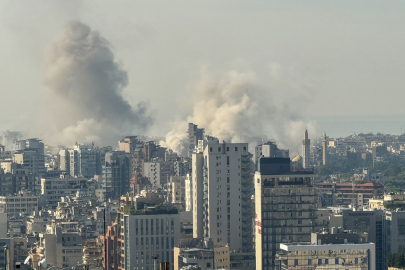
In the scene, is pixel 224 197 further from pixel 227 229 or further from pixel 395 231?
pixel 395 231

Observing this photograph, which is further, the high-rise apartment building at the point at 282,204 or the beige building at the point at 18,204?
the beige building at the point at 18,204

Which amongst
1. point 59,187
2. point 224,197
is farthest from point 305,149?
point 224,197

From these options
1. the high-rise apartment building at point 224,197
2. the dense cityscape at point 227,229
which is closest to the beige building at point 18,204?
the dense cityscape at point 227,229

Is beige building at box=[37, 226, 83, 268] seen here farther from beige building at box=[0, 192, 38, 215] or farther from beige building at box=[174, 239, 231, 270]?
beige building at box=[0, 192, 38, 215]

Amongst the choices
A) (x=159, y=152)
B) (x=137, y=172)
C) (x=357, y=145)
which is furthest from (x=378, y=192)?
(x=357, y=145)

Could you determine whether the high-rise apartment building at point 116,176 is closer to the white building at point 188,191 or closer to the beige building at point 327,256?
the white building at point 188,191

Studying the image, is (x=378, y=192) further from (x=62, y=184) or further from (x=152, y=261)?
(x=152, y=261)

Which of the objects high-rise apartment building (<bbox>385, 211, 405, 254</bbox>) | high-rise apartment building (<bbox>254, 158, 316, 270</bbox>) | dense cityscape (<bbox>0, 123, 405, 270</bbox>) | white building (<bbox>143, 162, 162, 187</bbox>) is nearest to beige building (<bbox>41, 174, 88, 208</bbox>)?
white building (<bbox>143, 162, 162, 187</bbox>)
